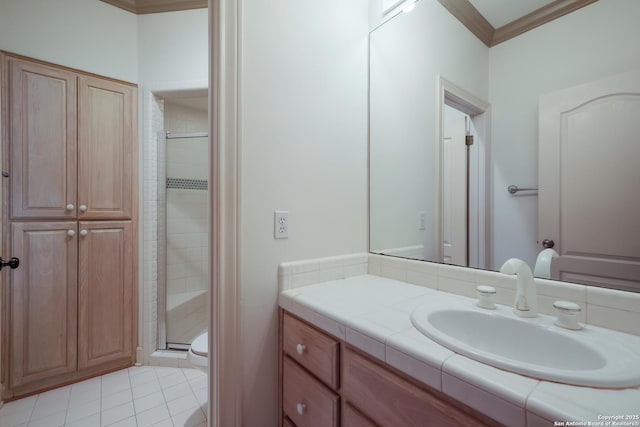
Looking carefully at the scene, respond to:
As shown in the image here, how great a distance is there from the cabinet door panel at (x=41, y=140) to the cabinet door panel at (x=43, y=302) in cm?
14

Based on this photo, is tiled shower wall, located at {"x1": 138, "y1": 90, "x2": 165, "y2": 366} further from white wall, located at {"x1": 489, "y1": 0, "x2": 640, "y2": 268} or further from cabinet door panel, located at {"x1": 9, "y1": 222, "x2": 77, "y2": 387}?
white wall, located at {"x1": 489, "y1": 0, "x2": 640, "y2": 268}

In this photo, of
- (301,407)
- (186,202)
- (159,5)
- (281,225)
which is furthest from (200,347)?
(159,5)

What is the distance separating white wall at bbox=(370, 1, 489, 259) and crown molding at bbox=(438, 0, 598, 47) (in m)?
0.03

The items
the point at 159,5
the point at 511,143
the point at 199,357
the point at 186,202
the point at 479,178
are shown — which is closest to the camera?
the point at 511,143

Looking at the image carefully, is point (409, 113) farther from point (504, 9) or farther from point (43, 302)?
point (43, 302)

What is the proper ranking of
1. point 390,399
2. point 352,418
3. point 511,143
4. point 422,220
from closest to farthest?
point 390,399 → point 352,418 → point 511,143 → point 422,220

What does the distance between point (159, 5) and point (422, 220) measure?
7.84 ft

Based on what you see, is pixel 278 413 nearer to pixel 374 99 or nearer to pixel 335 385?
pixel 335 385

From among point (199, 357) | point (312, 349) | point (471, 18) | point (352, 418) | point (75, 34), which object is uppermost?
point (75, 34)

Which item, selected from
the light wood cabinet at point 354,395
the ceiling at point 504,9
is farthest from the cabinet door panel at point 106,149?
the ceiling at point 504,9

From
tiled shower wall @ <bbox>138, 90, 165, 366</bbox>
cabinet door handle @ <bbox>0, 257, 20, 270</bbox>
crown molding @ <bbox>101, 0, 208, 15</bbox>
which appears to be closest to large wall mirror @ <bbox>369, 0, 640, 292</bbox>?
crown molding @ <bbox>101, 0, 208, 15</bbox>

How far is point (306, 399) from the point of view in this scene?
3.07 feet

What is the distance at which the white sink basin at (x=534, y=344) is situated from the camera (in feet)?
1.66

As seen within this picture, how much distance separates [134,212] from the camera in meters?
2.01
